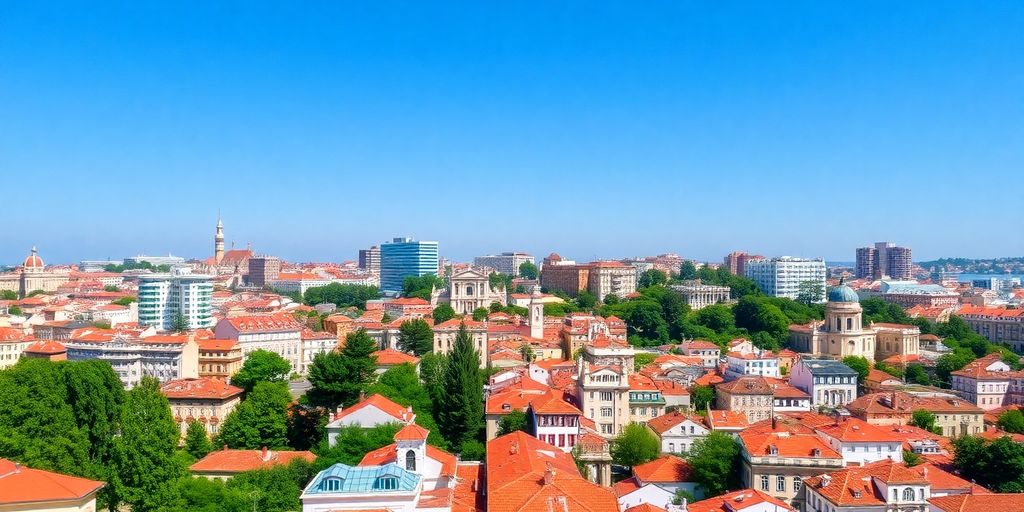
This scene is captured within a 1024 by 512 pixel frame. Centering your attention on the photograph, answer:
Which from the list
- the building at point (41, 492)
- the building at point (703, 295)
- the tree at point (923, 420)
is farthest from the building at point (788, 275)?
the building at point (41, 492)

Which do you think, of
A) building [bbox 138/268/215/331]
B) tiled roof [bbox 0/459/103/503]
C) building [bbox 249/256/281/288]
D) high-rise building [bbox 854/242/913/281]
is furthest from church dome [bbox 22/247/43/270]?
high-rise building [bbox 854/242/913/281]

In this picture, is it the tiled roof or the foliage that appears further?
the foliage

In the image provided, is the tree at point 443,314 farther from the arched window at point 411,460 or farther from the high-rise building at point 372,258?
the high-rise building at point 372,258

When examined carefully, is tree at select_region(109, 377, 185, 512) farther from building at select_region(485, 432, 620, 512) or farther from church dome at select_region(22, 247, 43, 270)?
church dome at select_region(22, 247, 43, 270)

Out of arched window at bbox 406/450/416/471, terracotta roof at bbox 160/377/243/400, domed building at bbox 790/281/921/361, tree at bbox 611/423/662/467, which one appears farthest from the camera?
domed building at bbox 790/281/921/361

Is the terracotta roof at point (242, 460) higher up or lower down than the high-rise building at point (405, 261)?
lower down

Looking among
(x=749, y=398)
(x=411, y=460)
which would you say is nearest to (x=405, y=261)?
(x=749, y=398)

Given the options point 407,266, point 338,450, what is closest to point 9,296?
point 407,266
